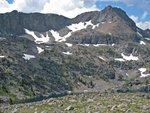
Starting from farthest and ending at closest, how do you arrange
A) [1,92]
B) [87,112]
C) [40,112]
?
[1,92] < [40,112] < [87,112]

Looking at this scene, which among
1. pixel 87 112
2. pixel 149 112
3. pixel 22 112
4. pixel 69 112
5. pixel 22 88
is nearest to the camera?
pixel 149 112

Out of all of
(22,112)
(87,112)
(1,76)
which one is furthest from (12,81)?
(87,112)

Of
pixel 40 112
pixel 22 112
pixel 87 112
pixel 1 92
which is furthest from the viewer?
pixel 1 92

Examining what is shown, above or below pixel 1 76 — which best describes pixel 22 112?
below

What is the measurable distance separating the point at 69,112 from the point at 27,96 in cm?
15466

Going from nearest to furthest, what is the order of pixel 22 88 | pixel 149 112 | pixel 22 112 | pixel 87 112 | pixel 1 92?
pixel 149 112
pixel 87 112
pixel 22 112
pixel 1 92
pixel 22 88

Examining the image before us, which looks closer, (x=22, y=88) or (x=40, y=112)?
(x=40, y=112)

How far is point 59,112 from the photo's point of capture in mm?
34781

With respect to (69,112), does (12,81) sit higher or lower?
higher

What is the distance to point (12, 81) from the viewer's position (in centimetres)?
19888

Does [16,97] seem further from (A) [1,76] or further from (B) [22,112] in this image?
(B) [22,112]

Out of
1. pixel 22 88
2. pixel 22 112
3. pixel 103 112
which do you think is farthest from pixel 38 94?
pixel 103 112

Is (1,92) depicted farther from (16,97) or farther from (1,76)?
(1,76)

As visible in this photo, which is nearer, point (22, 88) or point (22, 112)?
point (22, 112)
